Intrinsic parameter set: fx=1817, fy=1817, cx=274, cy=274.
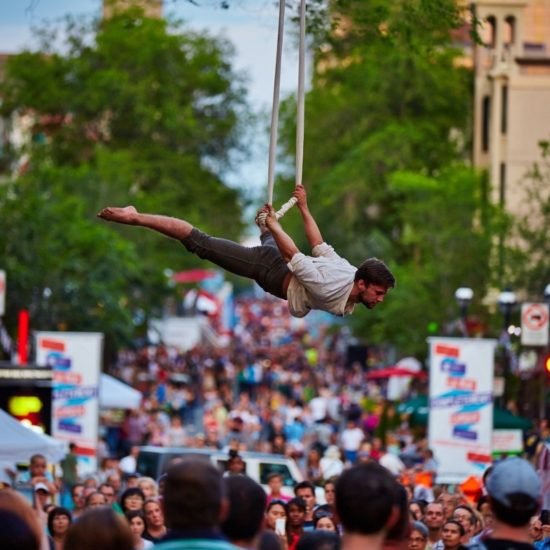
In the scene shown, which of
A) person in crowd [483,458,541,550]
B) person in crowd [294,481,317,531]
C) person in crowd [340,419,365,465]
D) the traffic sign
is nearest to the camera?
person in crowd [483,458,541,550]

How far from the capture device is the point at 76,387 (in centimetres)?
3164

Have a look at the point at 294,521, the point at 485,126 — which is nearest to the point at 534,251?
the point at 485,126

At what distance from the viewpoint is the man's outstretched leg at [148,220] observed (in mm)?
12414

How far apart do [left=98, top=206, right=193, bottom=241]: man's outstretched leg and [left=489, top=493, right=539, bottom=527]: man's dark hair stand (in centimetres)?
498

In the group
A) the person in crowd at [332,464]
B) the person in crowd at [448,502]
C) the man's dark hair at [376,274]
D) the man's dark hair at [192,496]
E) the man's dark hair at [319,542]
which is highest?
the man's dark hair at [376,274]

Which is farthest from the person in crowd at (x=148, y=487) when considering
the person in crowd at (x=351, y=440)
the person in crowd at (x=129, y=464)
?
the person in crowd at (x=351, y=440)

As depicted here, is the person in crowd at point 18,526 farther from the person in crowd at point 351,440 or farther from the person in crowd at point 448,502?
the person in crowd at point 351,440

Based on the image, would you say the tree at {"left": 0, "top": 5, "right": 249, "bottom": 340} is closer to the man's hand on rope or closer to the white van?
the white van

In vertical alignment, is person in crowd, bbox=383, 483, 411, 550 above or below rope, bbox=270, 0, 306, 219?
below

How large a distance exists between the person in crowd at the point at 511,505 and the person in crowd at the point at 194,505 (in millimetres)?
1273

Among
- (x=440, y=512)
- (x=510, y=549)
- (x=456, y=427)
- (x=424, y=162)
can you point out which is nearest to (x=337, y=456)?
(x=456, y=427)

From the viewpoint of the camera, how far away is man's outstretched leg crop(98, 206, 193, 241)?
1241 cm

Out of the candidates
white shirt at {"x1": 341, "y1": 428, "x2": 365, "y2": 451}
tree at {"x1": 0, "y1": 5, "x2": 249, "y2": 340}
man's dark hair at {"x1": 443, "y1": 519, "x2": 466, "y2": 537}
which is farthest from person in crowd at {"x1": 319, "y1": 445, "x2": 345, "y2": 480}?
tree at {"x1": 0, "y1": 5, "x2": 249, "y2": 340}

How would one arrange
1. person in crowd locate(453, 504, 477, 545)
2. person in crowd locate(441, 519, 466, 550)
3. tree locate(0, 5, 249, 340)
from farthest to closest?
tree locate(0, 5, 249, 340) → person in crowd locate(453, 504, 477, 545) → person in crowd locate(441, 519, 466, 550)
